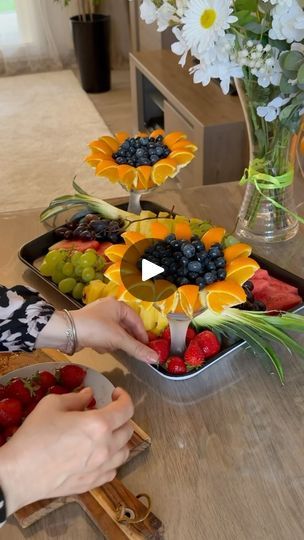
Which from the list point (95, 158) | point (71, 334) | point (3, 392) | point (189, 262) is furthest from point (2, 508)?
point (95, 158)

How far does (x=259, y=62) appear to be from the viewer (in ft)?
3.12

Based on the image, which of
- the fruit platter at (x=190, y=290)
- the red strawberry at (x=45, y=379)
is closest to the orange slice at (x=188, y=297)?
the fruit platter at (x=190, y=290)

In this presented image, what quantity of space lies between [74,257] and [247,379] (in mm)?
408

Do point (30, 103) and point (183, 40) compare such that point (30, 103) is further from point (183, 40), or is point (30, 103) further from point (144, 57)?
point (183, 40)

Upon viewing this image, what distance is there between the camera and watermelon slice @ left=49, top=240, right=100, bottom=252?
45.7 inches

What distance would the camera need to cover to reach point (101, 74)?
4246 millimetres

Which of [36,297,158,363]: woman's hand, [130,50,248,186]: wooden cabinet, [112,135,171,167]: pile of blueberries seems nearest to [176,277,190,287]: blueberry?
[36,297,158,363]: woman's hand

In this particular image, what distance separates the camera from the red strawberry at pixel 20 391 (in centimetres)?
77

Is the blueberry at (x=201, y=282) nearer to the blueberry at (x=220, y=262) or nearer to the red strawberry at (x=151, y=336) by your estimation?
the blueberry at (x=220, y=262)

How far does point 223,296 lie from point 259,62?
1.38 ft

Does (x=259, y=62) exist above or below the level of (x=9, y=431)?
above

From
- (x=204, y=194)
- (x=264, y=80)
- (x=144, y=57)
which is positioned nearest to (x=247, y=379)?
(x=264, y=80)

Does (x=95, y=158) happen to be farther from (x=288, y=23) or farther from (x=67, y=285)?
(x=288, y=23)

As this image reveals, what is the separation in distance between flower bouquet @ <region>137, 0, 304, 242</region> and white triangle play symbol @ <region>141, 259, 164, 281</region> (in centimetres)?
34
